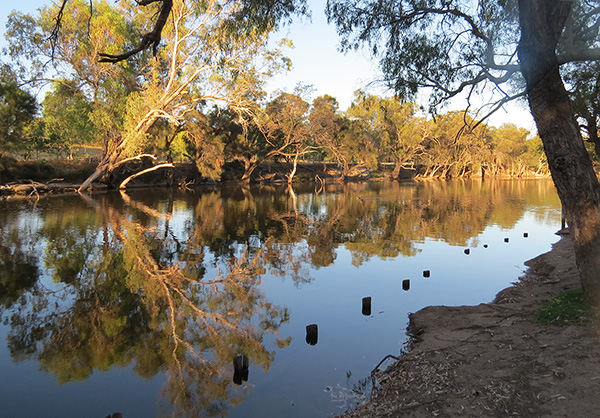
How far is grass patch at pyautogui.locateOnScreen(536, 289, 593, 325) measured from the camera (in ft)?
17.6

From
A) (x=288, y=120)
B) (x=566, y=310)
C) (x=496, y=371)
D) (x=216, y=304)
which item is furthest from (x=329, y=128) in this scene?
(x=496, y=371)

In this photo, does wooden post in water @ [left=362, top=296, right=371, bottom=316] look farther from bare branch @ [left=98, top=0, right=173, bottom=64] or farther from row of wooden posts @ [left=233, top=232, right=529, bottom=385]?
bare branch @ [left=98, top=0, right=173, bottom=64]

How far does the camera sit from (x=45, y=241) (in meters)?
14.1

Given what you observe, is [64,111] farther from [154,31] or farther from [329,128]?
[154,31]

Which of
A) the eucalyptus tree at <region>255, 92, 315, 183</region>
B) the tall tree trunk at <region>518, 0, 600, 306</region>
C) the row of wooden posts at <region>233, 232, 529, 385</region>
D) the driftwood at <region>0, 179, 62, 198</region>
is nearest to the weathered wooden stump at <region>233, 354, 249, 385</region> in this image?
the row of wooden posts at <region>233, 232, 529, 385</region>

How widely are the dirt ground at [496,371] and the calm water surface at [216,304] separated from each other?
0.70 metres

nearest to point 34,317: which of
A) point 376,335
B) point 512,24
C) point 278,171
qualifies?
point 376,335

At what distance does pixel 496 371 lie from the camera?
4.57 metres

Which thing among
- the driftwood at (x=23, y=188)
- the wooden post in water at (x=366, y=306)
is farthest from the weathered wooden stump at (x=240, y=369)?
the driftwood at (x=23, y=188)

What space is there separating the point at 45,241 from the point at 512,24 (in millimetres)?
16235

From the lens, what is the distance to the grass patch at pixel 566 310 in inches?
211

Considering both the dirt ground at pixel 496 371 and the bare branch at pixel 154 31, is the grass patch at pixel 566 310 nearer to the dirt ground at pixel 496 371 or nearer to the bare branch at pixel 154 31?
the dirt ground at pixel 496 371

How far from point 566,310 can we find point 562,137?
97.9 inches

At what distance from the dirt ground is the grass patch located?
0.51ft
